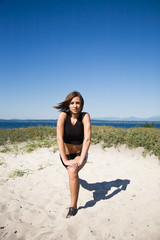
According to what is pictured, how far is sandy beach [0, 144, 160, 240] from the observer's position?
2887mm

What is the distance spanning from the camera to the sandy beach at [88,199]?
289 centimetres

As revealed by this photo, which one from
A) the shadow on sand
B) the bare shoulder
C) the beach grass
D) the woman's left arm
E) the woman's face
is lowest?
the shadow on sand

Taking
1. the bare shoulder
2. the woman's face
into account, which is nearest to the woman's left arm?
the woman's face

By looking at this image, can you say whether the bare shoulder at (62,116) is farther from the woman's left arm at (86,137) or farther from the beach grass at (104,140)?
the beach grass at (104,140)

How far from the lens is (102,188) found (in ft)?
15.8

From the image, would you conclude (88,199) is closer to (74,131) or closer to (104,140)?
(74,131)

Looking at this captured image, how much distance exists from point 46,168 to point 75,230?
3.51 metres

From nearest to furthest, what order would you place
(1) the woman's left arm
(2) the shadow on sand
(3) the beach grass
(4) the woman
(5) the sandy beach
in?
(5) the sandy beach < (1) the woman's left arm < (4) the woman < (2) the shadow on sand < (3) the beach grass

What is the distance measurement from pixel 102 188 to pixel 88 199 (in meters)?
0.77

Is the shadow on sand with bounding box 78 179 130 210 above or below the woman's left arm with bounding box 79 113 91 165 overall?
below

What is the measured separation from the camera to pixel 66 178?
17.6 ft

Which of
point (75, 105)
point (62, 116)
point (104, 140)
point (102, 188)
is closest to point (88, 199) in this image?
point (102, 188)

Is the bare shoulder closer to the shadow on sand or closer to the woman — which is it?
the woman

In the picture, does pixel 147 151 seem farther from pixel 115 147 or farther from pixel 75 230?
pixel 75 230
